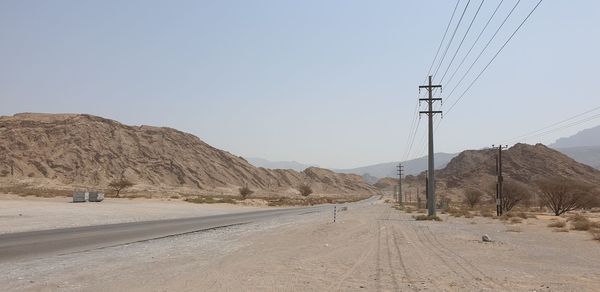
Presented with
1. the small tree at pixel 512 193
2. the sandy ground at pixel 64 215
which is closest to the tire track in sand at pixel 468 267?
the sandy ground at pixel 64 215

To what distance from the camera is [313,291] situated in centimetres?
948

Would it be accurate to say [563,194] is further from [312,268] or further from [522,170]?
[522,170]

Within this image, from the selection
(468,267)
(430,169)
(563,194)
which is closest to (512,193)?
(563,194)

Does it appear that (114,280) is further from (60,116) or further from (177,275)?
(60,116)

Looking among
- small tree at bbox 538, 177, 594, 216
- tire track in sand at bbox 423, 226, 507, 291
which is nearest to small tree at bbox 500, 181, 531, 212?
small tree at bbox 538, 177, 594, 216

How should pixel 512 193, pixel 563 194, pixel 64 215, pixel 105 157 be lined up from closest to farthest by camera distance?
pixel 64 215
pixel 563 194
pixel 512 193
pixel 105 157

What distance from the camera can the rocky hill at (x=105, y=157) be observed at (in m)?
113

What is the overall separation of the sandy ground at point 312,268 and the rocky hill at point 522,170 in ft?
404

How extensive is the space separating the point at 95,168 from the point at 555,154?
429ft

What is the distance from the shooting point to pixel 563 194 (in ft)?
212

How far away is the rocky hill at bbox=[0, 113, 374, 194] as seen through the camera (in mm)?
113381

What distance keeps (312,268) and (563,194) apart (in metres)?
61.5

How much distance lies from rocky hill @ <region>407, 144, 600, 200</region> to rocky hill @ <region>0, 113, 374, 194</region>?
61653 mm

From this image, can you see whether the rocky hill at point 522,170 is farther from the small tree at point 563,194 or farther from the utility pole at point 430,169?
the utility pole at point 430,169
